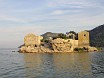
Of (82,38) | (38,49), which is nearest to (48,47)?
(38,49)

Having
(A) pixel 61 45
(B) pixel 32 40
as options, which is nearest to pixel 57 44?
(A) pixel 61 45

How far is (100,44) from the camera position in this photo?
18400 centimetres

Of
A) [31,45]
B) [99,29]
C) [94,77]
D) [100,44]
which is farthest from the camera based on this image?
[99,29]

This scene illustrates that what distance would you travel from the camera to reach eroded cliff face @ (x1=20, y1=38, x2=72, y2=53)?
392ft

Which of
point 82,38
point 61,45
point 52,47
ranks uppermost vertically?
point 82,38

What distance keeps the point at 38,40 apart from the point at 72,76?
3677 inches

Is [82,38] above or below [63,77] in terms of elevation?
above

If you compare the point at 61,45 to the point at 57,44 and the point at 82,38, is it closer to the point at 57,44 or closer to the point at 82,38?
the point at 57,44

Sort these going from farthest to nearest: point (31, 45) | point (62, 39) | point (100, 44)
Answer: point (100, 44), point (31, 45), point (62, 39)

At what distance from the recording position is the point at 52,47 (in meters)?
123

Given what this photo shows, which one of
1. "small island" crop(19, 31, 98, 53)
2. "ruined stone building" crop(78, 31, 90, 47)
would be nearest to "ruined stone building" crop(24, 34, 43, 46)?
"small island" crop(19, 31, 98, 53)

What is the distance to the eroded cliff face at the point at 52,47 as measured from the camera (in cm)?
11944

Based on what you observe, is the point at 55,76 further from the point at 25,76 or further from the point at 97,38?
the point at 97,38

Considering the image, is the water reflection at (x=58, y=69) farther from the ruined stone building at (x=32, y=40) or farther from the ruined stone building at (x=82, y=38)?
the ruined stone building at (x=82, y=38)
